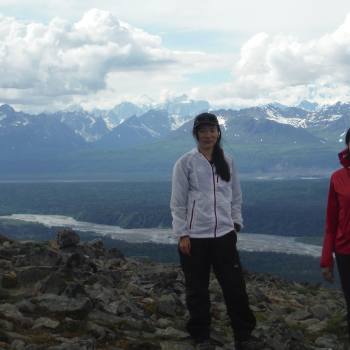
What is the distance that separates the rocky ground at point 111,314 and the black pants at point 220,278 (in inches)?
23.2

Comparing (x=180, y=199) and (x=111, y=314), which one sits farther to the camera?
(x=111, y=314)

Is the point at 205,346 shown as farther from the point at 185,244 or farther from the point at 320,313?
the point at 320,313

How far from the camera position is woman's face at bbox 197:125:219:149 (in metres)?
10.6

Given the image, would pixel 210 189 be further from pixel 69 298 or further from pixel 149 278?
pixel 149 278

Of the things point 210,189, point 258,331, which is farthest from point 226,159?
point 258,331

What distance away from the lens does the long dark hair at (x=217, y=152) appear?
1059cm

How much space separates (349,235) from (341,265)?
1.71 ft

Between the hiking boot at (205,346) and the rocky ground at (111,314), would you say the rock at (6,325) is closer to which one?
the rocky ground at (111,314)

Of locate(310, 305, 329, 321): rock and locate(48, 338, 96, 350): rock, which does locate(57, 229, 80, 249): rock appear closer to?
locate(310, 305, 329, 321): rock

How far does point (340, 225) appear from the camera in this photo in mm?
9547

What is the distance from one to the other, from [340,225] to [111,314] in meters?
5.46

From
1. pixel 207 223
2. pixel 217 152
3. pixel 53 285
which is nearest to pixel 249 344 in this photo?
pixel 207 223

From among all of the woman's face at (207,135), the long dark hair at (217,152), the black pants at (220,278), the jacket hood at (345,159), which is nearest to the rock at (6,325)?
the black pants at (220,278)

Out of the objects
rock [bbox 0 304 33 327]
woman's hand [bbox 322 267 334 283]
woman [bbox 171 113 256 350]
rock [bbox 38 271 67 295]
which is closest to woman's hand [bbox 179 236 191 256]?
woman [bbox 171 113 256 350]
